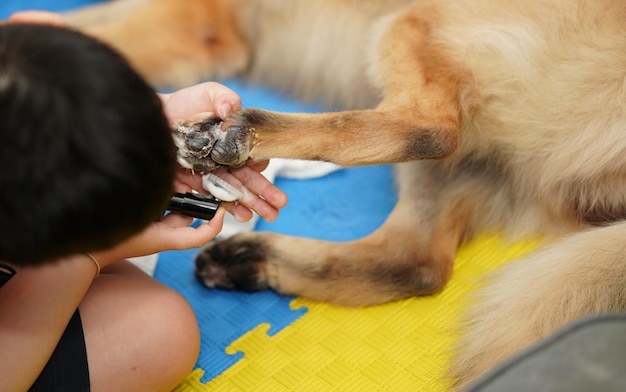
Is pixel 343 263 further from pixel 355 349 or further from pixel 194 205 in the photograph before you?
pixel 194 205

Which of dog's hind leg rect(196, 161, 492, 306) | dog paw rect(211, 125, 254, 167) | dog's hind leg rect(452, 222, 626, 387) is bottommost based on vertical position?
dog's hind leg rect(196, 161, 492, 306)

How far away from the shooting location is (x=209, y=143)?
126 cm

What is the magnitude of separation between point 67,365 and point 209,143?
1.49 ft

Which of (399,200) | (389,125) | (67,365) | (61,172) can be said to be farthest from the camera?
Result: (399,200)

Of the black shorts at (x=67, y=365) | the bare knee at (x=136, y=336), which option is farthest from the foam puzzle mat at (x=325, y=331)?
the black shorts at (x=67, y=365)

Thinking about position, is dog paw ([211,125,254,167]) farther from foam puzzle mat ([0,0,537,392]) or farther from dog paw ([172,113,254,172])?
foam puzzle mat ([0,0,537,392])

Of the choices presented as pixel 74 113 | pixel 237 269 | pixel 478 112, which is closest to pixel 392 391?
pixel 237 269

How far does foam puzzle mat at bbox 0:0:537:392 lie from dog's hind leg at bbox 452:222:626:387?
114mm

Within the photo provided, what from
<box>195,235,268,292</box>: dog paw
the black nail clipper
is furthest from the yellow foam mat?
the black nail clipper

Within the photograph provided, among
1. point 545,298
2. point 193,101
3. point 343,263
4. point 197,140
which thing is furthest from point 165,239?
point 545,298

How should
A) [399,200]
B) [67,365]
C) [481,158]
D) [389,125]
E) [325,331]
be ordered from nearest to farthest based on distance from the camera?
[67,365] → [389,125] → [325,331] → [481,158] → [399,200]

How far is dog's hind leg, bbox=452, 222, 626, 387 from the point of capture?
1198 mm

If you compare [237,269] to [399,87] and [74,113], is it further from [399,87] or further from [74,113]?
[74,113]

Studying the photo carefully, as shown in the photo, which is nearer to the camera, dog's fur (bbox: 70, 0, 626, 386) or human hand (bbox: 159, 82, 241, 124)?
dog's fur (bbox: 70, 0, 626, 386)
